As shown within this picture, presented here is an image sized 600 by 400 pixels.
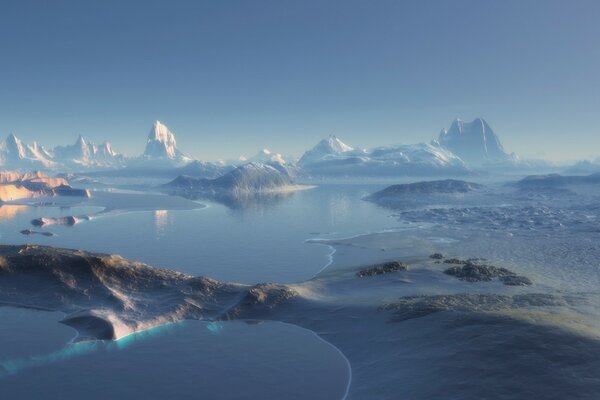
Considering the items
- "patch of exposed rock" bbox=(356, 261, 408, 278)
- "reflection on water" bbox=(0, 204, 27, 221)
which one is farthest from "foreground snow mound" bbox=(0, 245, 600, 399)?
"reflection on water" bbox=(0, 204, 27, 221)

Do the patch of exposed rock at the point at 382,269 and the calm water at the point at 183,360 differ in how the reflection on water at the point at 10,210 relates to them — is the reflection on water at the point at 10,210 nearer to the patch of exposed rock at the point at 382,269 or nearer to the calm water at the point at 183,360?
the calm water at the point at 183,360

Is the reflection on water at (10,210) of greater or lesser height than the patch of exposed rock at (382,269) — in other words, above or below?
above

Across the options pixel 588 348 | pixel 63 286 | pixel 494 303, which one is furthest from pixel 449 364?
pixel 63 286

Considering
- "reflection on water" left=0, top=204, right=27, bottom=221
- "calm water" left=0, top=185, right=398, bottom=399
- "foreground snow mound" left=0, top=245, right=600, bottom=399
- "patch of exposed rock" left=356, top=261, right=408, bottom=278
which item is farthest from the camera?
"reflection on water" left=0, top=204, right=27, bottom=221

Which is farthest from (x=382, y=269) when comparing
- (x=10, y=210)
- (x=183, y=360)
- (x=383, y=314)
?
(x=10, y=210)

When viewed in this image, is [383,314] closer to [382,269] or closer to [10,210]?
[382,269]

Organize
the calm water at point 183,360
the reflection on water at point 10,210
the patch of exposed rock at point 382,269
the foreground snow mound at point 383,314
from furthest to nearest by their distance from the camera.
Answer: the reflection on water at point 10,210 → the patch of exposed rock at point 382,269 → the calm water at point 183,360 → the foreground snow mound at point 383,314

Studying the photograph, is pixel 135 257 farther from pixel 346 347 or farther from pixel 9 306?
pixel 346 347

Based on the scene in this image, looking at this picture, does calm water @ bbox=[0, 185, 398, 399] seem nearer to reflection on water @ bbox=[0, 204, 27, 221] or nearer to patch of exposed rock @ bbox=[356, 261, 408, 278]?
patch of exposed rock @ bbox=[356, 261, 408, 278]

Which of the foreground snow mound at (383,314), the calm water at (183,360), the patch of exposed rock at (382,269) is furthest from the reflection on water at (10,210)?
the patch of exposed rock at (382,269)
